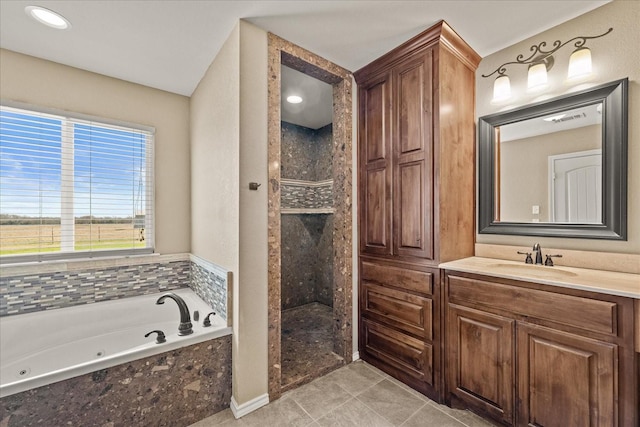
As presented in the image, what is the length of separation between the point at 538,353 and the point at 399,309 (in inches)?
33.6

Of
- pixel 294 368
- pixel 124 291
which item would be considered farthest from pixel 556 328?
pixel 124 291

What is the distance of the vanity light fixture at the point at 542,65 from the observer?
1.69 m

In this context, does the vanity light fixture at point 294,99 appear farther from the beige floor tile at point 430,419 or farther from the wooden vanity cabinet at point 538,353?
the beige floor tile at point 430,419

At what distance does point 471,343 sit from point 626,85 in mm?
1796

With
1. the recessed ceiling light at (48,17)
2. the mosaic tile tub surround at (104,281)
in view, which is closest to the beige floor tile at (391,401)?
the mosaic tile tub surround at (104,281)

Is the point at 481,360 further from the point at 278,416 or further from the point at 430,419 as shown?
the point at 278,416

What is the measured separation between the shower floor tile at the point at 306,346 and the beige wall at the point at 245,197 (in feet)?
1.19

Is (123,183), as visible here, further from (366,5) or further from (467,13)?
(467,13)

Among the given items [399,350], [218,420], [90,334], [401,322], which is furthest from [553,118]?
[90,334]

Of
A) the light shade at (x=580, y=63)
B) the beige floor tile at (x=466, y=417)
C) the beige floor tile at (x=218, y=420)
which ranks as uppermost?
the light shade at (x=580, y=63)

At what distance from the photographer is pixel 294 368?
7.31 feet

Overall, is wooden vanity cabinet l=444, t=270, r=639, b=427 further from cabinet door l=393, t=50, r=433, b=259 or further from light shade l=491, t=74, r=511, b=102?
light shade l=491, t=74, r=511, b=102

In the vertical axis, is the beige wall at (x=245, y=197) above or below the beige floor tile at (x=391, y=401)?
above

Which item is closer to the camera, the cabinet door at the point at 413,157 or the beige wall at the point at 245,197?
the beige wall at the point at 245,197
